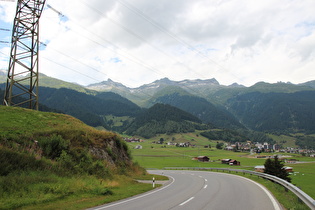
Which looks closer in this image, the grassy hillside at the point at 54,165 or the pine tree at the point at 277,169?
the grassy hillside at the point at 54,165

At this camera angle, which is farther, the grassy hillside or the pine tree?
the pine tree

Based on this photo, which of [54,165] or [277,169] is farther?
[277,169]

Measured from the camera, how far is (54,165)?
17.2 m

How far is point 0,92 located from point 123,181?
674ft

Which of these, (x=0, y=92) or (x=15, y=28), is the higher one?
(x=0, y=92)

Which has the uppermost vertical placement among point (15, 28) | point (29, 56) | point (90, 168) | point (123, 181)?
point (15, 28)

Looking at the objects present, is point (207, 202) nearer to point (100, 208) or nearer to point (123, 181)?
point (100, 208)

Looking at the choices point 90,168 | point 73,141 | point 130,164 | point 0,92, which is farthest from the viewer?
point 0,92

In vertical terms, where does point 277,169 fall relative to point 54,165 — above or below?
below

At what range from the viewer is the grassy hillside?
41.3 feet

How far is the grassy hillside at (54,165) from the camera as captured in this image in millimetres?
12586

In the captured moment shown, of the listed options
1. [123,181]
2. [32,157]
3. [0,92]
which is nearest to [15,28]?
[32,157]

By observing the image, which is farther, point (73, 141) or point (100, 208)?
point (73, 141)

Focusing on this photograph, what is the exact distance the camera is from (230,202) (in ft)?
42.8
